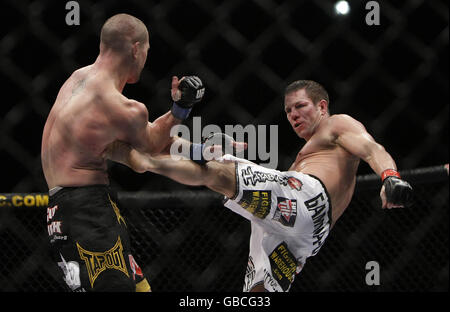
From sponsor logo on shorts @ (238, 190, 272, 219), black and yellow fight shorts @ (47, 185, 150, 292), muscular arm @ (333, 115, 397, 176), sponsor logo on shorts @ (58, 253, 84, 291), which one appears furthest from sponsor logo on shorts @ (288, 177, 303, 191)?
sponsor logo on shorts @ (58, 253, 84, 291)

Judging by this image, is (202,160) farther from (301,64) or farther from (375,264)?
(301,64)

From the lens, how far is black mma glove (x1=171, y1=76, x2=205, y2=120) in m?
1.65

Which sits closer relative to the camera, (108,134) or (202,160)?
(108,134)

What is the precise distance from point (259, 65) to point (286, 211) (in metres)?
1.14

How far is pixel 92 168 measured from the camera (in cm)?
159

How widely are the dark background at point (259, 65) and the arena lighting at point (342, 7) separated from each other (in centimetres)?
4

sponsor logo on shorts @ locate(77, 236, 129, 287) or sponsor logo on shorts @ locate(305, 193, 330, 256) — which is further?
sponsor logo on shorts @ locate(305, 193, 330, 256)

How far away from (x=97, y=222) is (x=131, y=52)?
19.9 inches

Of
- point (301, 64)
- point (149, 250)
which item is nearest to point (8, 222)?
point (149, 250)

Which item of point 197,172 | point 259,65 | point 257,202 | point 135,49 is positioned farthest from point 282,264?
point 259,65

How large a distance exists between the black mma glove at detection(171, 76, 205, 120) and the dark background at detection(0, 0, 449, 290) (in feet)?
2.55

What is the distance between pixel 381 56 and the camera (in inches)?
126

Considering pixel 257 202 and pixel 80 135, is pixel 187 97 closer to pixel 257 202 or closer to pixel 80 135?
pixel 80 135

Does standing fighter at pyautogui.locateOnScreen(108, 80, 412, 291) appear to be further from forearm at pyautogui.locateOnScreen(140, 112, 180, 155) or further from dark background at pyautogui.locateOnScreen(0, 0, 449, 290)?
dark background at pyautogui.locateOnScreen(0, 0, 449, 290)
